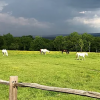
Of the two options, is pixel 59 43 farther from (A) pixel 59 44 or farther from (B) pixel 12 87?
(B) pixel 12 87

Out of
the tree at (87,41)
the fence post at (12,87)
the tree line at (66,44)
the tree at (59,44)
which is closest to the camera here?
the fence post at (12,87)

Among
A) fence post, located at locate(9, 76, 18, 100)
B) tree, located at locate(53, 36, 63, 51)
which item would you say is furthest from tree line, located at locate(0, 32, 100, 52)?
fence post, located at locate(9, 76, 18, 100)

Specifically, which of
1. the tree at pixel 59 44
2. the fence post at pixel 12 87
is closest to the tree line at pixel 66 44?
the tree at pixel 59 44

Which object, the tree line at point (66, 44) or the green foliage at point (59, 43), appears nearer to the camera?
the tree line at point (66, 44)

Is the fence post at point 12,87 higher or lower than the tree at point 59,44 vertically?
lower

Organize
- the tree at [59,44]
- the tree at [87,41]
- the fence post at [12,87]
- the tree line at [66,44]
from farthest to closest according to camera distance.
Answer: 1. the tree at [59,44]
2. the tree at [87,41]
3. the tree line at [66,44]
4. the fence post at [12,87]

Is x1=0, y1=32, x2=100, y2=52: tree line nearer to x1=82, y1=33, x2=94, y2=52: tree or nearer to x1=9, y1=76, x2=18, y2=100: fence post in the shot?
x1=82, y1=33, x2=94, y2=52: tree

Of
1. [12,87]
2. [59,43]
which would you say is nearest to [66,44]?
[59,43]

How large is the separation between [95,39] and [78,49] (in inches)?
557

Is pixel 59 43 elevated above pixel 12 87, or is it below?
above

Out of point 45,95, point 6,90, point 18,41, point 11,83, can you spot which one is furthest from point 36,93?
point 18,41

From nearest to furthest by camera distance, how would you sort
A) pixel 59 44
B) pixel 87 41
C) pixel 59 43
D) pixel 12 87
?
pixel 12 87, pixel 59 44, pixel 59 43, pixel 87 41

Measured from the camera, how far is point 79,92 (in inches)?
156

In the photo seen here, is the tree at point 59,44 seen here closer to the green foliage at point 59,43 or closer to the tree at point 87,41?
the green foliage at point 59,43
